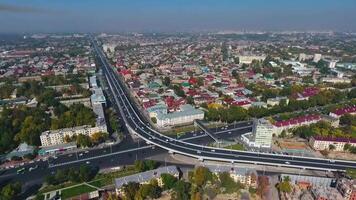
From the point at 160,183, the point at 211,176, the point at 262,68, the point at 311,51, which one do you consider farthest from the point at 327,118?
the point at 311,51

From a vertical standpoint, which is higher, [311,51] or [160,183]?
[311,51]

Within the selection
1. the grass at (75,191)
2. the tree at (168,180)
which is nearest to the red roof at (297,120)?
the tree at (168,180)

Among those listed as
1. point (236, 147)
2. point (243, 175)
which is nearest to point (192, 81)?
point (236, 147)

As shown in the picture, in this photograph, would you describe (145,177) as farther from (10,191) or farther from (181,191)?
(10,191)

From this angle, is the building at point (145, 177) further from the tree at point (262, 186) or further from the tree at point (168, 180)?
the tree at point (262, 186)

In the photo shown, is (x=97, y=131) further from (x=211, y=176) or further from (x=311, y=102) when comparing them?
(x=311, y=102)

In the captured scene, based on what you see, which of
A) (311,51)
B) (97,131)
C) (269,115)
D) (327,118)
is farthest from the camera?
(311,51)

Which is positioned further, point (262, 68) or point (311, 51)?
point (311, 51)
